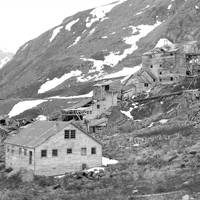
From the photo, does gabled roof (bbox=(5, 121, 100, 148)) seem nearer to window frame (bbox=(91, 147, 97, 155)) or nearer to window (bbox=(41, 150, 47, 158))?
window (bbox=(41, 150, 47, 158))

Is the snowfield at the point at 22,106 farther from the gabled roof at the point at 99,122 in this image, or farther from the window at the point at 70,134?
the window at the point at 70,134

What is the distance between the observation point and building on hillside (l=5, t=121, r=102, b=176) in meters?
52.5

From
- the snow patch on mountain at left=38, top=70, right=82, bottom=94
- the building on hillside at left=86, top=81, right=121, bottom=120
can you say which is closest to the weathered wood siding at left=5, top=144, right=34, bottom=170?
the building on hillside at left=86, top=81, right=121, bottom=120

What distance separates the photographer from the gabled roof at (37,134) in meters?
53.6

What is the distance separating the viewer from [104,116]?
98250 mm

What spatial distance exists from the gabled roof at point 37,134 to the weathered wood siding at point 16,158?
28.3 inches

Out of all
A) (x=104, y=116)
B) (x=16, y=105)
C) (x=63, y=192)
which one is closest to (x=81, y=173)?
(x=63, y=192)

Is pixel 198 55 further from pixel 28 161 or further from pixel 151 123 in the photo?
pixel 28 161

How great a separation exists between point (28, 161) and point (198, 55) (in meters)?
83.8

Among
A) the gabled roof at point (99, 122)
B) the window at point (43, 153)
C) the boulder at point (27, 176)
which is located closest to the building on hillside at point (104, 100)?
the gabled roof at point (99, 122)

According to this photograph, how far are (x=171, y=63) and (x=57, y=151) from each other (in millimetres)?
75527

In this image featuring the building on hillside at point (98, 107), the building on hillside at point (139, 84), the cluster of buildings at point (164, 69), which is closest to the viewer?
the building on hillside at point (98, 107)

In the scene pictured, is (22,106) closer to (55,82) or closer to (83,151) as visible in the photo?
(55,82)

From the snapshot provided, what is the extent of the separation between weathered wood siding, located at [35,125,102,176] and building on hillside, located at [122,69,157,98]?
57.9 meters
